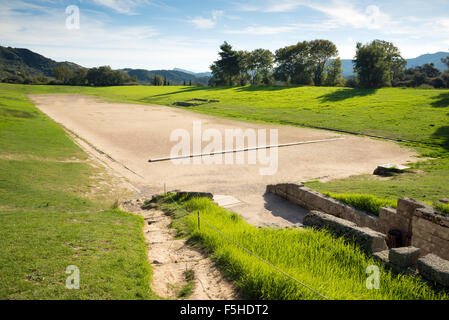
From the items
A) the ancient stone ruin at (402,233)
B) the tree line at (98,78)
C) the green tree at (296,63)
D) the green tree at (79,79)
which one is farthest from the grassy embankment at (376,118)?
the green tree at (79,79)

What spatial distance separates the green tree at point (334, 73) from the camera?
7369 centimetres

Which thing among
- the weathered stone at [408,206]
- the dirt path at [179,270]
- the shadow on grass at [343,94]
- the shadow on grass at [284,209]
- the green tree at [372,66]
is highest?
the green tree at [372,66]

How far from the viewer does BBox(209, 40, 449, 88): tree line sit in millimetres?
53688

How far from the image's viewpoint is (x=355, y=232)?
632 centimetres

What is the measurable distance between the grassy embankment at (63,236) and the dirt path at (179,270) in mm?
300

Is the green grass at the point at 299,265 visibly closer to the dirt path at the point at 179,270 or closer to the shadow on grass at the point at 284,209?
the dirt path at the point at 179,270

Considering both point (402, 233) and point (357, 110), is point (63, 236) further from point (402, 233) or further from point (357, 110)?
point (357, 110)

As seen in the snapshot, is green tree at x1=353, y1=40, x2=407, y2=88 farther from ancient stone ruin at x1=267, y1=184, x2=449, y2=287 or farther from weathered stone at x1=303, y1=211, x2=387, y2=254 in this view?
weathered stone at x1=303, y1=211, x2=387, y2=254

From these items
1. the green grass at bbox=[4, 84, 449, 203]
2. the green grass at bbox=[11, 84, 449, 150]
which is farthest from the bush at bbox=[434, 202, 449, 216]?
the green grass at bbox=[11, 84, 449, 150]

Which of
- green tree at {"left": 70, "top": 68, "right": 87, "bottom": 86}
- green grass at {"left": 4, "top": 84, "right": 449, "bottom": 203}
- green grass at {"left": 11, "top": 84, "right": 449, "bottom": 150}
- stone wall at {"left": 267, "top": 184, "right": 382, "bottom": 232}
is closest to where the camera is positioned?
stone wall at {"left": 267, "top": 184, "right": 382, "bottom": 232}

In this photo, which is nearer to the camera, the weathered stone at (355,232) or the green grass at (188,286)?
the green grass at (188,286)

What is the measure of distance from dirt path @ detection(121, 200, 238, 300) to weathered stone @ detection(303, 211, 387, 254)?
298 cm
